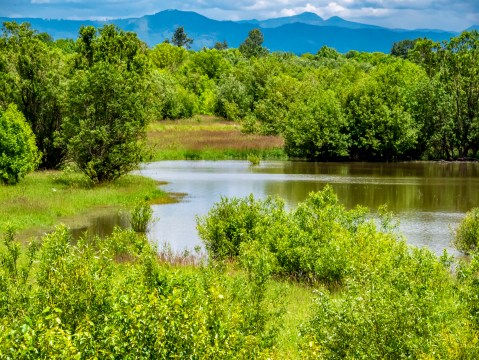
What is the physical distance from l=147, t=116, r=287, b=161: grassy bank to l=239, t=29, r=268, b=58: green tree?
313 feet

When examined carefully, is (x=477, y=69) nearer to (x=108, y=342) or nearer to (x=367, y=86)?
(x=367, y=86)

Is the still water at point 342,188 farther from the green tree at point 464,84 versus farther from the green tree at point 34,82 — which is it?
the green tree at point 34,82

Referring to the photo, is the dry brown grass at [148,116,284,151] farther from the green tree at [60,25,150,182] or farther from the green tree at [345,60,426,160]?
the green tree at [60,25,150,182]

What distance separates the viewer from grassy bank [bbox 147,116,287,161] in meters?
63.6

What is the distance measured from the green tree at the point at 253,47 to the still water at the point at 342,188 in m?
113

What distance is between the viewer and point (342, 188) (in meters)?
40.5

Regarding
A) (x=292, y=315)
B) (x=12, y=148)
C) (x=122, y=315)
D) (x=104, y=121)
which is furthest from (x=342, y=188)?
(x=122, y=315)

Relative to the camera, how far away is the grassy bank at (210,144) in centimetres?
6359

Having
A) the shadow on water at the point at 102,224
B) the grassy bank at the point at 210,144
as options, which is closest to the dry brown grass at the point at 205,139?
the grassy bank at the point at 210,144

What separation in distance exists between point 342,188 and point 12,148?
21.4 m

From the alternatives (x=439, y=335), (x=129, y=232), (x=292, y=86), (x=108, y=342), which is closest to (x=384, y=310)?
(x=439, y=335)

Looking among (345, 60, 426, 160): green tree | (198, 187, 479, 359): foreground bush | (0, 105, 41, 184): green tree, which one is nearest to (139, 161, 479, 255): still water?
(345, 60, 426, 160): green tree

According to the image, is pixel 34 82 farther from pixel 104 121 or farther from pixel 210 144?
pixel 210 144

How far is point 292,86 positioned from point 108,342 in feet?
242
